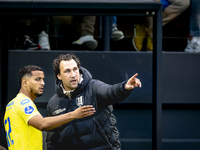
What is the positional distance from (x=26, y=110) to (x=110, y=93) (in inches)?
37.1

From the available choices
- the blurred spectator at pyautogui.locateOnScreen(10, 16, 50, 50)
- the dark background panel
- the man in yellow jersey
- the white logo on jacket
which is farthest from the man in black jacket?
the dark background panel

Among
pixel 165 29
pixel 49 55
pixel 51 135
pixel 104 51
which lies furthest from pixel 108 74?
pixel 51 135

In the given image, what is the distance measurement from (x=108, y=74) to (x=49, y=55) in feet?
3.80

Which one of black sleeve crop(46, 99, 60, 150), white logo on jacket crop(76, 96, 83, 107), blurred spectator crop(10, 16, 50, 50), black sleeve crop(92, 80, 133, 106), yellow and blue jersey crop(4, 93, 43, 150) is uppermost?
blurred spectator crop(10, 16, 50, 50)

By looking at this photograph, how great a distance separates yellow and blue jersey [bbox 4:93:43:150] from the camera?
2.81m

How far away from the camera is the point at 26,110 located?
2.80 m

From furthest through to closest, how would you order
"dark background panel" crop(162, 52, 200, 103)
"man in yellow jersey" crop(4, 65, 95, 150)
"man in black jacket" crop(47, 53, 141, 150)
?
"dark background panel" crop(162, 52, 200, 103)
"man in black jacket" crop(47, 53, 141, 150)
"man in yellow jersey" crop(4, 65, 95, 150)

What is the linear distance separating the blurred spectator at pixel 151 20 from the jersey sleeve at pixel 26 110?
8.12 ft

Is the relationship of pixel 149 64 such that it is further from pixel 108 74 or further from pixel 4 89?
pixel 4 89

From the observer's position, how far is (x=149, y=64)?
524 centimetres

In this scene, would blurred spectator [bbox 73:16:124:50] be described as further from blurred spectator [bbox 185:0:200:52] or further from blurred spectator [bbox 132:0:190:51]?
blurred spectator [bbox 185:0:200:52]

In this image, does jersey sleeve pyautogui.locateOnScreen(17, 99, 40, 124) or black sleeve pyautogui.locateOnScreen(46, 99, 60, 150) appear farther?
black sleeve pyautogui.locateOnScreen(46, 99, 60, 150)

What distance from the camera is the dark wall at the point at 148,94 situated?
5117mm

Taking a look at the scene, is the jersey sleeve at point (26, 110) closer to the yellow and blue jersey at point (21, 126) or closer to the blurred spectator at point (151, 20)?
the yellow and blue jersey at point (21, 126)
